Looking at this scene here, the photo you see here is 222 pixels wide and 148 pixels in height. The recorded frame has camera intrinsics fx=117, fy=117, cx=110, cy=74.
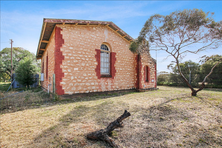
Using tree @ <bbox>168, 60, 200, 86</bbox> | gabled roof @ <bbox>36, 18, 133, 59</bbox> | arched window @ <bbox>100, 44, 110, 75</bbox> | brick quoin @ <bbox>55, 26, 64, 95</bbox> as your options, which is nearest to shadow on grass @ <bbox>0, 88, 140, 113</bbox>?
brick quoin @ <bbox>55, 26, 64, 95</bbox>

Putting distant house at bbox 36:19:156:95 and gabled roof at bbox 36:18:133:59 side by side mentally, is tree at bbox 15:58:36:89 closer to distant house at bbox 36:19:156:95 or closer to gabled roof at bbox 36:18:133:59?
gabled roof at bbox 36:18:133:59

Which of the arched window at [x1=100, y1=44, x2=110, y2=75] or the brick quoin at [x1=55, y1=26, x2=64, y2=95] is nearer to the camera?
the brick quoin at [x1=55, y1=26, x2=64, y2=95]

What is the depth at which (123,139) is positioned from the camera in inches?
99.4

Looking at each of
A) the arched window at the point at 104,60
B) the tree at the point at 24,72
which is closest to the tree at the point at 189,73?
the arched window at the point at 104,60

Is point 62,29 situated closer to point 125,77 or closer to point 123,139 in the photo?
point 125,77

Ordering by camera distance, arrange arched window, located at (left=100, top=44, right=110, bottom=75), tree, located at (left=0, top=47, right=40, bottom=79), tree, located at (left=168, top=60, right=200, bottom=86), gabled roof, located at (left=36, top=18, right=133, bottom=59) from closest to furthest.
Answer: gabled roof, located at (left=36, top=18, right=133, bottom=59) → arched window, located at (left=100, top=44, right=110, bottom=75) → tree, located at (left=168, top=60, right=200, bottom=86) → tree, located at (left=0, top=47, right=40, bottom=79)

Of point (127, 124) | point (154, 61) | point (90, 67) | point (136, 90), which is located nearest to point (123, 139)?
point (127, 124)

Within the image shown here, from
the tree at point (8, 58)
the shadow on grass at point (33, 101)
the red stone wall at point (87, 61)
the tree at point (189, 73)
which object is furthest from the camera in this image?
the tree at point (8, 58)

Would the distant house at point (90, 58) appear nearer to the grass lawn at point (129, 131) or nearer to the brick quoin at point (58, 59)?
the brick quoin at point (58, 59)

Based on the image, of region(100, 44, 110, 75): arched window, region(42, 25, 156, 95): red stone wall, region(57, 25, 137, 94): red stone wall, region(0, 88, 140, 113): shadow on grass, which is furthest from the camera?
region(100, 44, 110, 75): arched window

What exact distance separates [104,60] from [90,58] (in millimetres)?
1361

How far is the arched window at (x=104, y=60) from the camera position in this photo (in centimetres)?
845

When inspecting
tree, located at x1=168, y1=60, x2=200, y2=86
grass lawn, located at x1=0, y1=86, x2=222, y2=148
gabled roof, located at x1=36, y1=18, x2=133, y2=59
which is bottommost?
grass lawn, located at x1=0, y1=86, x2=222, y2=148

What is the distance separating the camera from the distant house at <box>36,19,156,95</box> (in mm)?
Answer: 6512
